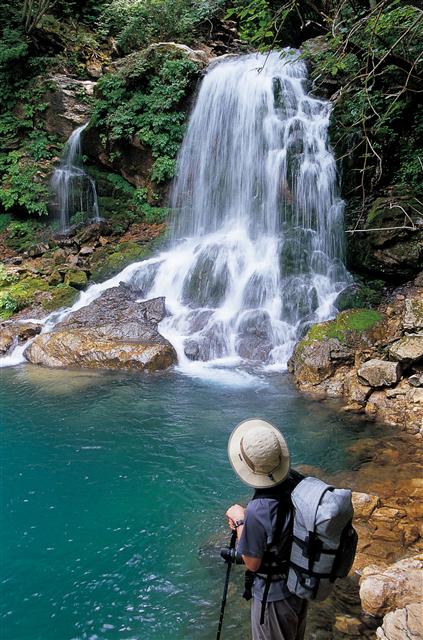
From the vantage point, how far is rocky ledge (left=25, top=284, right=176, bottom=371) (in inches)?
376

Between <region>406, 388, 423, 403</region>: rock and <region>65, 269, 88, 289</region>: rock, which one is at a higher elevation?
<region>65, 269, 88, 289</region>: rock

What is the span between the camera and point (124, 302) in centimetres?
1162

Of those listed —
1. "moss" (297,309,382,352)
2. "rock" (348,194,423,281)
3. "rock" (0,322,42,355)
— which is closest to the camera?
"moss" (297,309,382,352)

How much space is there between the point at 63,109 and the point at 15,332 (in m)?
9.57

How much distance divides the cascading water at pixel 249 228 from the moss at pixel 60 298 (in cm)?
32

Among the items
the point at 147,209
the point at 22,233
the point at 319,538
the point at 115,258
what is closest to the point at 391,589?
the point at 319,538

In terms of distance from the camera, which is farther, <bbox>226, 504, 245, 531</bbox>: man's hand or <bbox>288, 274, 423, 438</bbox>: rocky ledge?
<bbox>288, 274, 423, 438</bbox>: rocky ledge

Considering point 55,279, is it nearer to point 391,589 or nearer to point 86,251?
point 86,251

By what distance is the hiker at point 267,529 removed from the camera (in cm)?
206

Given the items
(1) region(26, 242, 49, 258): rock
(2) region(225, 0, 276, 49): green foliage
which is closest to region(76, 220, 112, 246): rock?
(1) region(26, 242, 49, 258): rock

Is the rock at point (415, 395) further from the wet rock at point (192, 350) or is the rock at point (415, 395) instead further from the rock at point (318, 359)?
the wet rock at point (192, 350)

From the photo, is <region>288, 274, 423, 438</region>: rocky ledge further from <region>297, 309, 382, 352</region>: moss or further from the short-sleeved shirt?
the short-sleeved shirt

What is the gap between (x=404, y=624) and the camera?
9.34 ft

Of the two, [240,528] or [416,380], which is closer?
[240,528]
